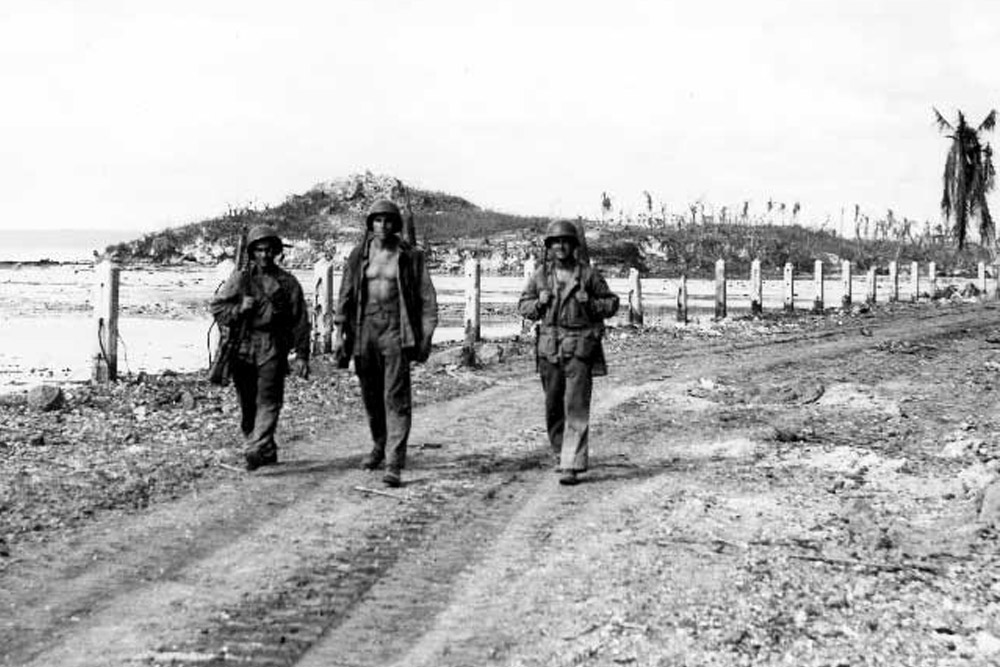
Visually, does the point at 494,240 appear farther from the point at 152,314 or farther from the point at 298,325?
the point at 298,325

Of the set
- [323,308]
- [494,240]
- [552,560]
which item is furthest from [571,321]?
[494,240]

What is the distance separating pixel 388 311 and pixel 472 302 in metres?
12.0

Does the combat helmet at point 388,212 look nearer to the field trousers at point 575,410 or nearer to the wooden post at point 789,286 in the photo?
the field trousers at point 575,410

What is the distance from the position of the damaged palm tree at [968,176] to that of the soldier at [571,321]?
30279 millimetres

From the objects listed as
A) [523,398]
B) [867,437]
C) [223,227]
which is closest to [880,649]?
[867,437]

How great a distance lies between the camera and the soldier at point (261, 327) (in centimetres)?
826

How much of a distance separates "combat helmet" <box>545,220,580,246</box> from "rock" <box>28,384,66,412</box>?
20.6 feet

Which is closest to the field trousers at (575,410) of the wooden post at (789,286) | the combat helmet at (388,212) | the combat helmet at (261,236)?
the combat helmet at (388,212)

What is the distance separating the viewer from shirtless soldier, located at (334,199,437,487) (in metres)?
7.81

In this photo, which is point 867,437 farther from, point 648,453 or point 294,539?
point 294,539

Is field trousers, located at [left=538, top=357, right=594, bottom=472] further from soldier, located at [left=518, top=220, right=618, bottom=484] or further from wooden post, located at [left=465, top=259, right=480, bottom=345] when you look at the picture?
wooden post, located at [left=465, top=259, right=480, bottom=345]

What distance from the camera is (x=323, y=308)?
1689 centimetres

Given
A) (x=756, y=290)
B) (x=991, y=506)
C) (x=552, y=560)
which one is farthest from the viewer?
(x=756, y=290)

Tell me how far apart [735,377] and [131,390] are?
7680 millimetres
